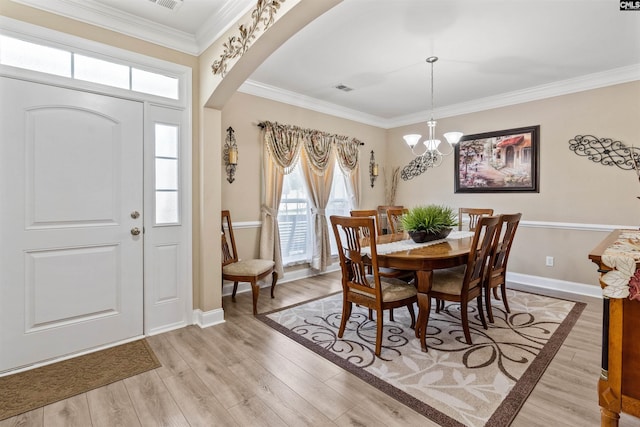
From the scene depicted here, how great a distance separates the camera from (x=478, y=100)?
15.3 feet

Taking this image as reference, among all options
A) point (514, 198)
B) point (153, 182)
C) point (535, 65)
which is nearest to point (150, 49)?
point (153, 182)

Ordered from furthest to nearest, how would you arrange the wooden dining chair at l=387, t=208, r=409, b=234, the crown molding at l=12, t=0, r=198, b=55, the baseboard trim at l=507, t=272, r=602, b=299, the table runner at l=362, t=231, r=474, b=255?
the wooden dining chair at l=387, t=208, r=409, b=234, the baseboard trim at l=507, t=272, r=602, b=299, the table runner at l=362, t=231, r=474, b=255, the crown molding at l=12, t=0, r=198, b=55

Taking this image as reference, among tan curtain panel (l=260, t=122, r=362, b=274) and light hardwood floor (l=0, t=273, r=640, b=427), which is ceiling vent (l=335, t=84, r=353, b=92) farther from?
light hardwood floor (l=0, t=273, r=640, b=427)

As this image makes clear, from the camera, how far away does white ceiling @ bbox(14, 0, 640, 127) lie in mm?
2420

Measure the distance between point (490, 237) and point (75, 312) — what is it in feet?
11.0

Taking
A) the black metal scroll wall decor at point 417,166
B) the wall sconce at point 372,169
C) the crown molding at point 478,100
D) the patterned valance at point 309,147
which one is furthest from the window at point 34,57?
the black metal scroll wall decor at point 417,166

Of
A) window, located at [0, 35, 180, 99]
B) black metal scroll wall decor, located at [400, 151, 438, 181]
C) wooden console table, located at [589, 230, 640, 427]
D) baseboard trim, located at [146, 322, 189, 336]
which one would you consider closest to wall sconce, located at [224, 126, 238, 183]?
window, located at [0, 35, 180, 99]

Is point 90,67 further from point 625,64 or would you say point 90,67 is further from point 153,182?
point 625,64

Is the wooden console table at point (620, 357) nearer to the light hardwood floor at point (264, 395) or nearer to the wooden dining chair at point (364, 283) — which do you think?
the light hardwood floor at point (264, 395)

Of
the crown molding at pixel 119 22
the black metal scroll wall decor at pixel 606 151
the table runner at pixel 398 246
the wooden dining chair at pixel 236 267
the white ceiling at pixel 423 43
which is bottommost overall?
the wooden dining chair at pixel 236 267

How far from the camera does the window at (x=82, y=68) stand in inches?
84.8

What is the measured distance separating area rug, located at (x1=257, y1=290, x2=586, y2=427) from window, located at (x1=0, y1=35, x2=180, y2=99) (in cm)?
241

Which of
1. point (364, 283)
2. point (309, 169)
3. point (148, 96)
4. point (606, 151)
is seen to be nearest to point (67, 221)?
point (148, 96)

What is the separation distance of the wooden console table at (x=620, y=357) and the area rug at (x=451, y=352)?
0.55m
